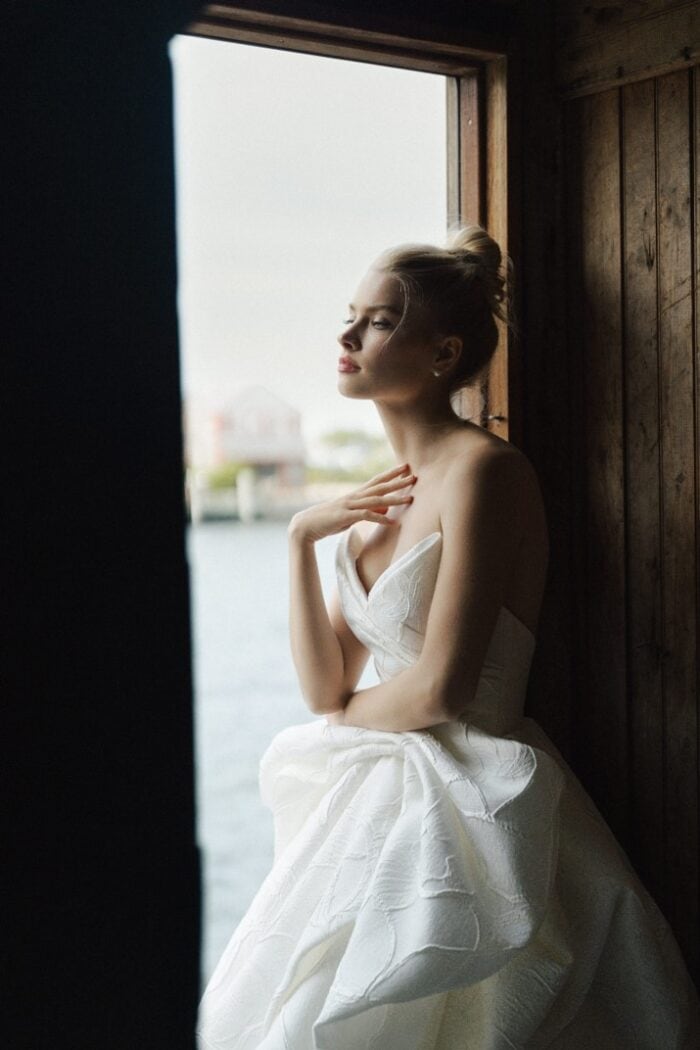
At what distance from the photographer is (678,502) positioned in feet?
6.91

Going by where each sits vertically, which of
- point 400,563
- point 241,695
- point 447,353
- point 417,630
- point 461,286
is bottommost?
point 241,695

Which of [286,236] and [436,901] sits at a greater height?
[286,236]

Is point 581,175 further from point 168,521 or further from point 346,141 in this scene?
point 168,521

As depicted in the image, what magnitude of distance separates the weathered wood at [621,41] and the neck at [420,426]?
73 centimetres

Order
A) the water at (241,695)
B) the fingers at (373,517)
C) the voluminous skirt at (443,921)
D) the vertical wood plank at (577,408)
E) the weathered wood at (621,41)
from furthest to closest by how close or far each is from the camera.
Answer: the water at (241,695) → the vertical wood plank at (577,408) → the weathered wood at (621,41) → the fingers at (373,517) → the voluminous skirt at (443,921)

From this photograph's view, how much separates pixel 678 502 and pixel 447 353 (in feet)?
1.76

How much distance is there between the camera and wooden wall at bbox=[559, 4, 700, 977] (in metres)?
2.07

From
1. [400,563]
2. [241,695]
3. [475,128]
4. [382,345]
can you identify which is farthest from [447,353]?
[241,695]

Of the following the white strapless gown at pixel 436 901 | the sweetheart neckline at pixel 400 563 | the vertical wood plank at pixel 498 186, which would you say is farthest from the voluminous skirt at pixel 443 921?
the vertical wood plank at pixel 498 186

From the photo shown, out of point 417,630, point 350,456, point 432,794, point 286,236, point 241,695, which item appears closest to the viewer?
point 432,794

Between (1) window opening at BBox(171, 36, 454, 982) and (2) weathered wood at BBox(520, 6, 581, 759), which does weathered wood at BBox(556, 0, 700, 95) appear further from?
(1) window opening at BBox(171, 36, 454, 982)

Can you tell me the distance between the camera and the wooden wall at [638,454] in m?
2.07

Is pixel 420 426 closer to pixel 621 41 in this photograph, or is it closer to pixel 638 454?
pixel 638 454

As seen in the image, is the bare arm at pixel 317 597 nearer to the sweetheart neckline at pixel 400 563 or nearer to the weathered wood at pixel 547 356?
the sweetheart neckline at pixel 400 563
